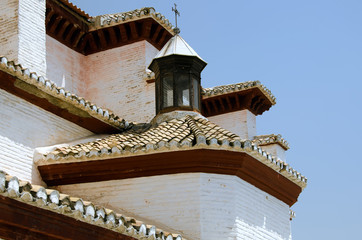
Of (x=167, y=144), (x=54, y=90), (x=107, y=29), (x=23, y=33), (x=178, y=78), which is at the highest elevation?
(x=107, y=29)

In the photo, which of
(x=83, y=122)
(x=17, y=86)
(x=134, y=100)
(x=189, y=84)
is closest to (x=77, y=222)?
(x=17, y=86)

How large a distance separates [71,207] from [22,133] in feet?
12.2

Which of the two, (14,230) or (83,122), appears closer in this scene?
(14,230)

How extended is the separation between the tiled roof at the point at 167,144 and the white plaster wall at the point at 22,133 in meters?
0.34

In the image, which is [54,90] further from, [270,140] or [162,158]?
[270,140]

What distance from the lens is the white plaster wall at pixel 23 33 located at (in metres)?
13.6

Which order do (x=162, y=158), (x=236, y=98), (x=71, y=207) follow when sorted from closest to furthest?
(x=71, y=207) → (x=162, y=158) → (x=236, y=98)

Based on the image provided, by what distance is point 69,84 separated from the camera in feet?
54.3

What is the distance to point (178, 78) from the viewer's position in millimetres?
13359

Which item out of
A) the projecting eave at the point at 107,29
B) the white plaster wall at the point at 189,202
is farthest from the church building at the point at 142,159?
the projecting eave at the point at 107,29

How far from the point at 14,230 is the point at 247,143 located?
4.71m

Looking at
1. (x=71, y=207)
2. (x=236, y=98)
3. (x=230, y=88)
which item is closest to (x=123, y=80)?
(x=230, y=88)

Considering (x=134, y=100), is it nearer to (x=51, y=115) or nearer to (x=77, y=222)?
(x=51, y=115)

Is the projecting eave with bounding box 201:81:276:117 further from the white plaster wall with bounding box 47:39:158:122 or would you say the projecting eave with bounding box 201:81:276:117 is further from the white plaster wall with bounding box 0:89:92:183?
the white plaster wall with bounding box 0:89:92:183
